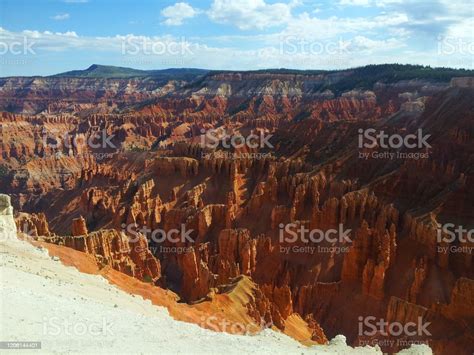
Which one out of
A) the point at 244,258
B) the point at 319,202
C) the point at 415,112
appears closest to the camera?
the point at 244,258

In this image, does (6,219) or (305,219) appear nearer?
(6,219)

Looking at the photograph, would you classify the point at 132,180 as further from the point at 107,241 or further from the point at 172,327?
the point at 172,327

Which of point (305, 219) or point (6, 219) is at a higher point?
point (6, 219)

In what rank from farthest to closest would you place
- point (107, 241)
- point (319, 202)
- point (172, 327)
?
point (319, 202), point (107, 241), point (172, 327)

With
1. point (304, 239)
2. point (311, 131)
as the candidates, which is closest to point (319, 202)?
point (304, 239)

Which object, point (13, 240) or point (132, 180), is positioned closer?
point (13, 240)

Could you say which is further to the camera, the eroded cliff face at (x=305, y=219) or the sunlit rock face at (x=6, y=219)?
the eroded cliff face at (x=305, y=219)

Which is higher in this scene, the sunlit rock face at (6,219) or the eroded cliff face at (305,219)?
the sunlit rock face at (6,219)

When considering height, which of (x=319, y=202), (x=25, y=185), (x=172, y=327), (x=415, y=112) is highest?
(x=415, y=112)
